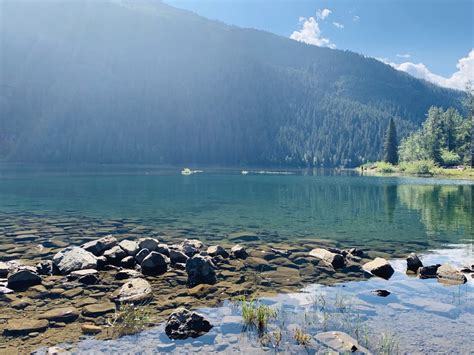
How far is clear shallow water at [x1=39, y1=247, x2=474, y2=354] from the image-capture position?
34.7ft

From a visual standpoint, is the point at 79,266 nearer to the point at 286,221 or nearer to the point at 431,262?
the point at 431,262

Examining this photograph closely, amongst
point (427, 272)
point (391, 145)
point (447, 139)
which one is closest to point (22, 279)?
point (427, 272)

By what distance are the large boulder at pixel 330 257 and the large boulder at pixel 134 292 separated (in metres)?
9.81

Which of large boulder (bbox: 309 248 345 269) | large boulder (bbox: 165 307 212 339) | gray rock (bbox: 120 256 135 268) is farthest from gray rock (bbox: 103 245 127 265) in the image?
large boulder (bbox: 309 248 345 269)

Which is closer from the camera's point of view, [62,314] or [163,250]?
[62,314]

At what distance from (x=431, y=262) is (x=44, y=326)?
19.9 metres

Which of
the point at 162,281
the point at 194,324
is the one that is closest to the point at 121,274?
the point at 162,281

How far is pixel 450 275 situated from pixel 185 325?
522 inches

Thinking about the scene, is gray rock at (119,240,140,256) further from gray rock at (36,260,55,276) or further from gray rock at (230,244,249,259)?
gray rock at (230,244,249,259)

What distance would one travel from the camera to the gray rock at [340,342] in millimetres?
10289

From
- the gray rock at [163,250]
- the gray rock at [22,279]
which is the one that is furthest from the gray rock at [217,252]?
the gray rock at [22,279]

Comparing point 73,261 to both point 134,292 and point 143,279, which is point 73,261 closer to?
point 143,279

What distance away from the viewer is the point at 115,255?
1870 centimetres

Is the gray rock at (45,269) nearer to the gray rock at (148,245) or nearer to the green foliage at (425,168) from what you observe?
the gray rock at (148,245)
